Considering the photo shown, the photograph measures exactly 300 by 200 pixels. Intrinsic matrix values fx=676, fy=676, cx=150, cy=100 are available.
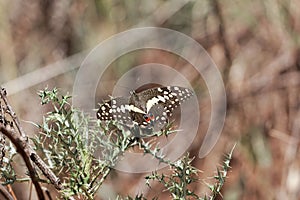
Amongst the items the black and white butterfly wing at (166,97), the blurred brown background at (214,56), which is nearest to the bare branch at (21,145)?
the black and white butterfly wing at (166,97)

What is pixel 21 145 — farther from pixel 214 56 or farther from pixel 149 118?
pixel 214 56

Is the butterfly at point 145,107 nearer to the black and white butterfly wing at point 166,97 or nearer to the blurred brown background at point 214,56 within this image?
the black and white butterfly wing at point 166,97

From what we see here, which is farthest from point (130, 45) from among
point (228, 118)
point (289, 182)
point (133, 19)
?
point (289, 182)

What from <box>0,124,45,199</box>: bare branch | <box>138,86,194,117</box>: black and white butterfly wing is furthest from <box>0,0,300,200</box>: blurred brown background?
<box>0,124,45,199</box>: bare branch

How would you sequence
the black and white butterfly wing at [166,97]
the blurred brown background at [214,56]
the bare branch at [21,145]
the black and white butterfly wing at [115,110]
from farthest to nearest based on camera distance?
1. the blurred brown background at [214,56]
2. the black and white butterfly wing at [166,97]
3. the black and white butterfly wing at [115,110]
4. the bare branch at [21,145]

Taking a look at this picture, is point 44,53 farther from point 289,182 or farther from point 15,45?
point 289,182

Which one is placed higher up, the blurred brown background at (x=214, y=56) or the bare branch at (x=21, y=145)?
the blurred brown background at (x=214, y=56)
